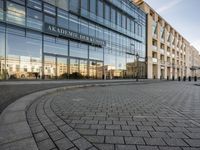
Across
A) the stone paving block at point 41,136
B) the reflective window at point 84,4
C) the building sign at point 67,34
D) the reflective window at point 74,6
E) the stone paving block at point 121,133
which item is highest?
the reflective window at point 84,4

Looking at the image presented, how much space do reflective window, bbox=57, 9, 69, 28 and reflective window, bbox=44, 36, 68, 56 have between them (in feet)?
8.28

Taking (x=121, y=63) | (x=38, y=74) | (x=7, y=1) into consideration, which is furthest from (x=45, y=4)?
(x=121, y=63)

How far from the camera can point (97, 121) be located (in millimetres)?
4117

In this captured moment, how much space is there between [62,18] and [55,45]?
4732 mm

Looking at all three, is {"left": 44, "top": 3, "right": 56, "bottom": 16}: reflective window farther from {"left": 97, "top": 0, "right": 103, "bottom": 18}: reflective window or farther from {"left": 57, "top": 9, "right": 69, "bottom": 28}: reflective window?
{"left": 97, "top": 0, "right": 103, "bottom": 18}: reflective window

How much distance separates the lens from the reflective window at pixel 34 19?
1836 centimetres

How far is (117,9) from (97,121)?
3188cm

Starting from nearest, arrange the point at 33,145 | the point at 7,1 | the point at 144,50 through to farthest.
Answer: the point at 33,145
the point at 7,1
the point at 144,50

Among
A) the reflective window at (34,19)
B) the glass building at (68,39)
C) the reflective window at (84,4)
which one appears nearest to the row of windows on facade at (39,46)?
the glass building at (68,39)

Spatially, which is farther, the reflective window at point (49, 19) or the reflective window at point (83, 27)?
the reflective window at point (83, 27)

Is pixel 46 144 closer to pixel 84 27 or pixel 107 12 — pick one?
pixel 84 27

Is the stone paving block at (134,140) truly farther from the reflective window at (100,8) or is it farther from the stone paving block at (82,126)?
the reflective window at (100,8)

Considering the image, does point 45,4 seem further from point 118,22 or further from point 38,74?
point 118,22

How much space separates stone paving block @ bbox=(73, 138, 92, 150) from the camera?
259cm
